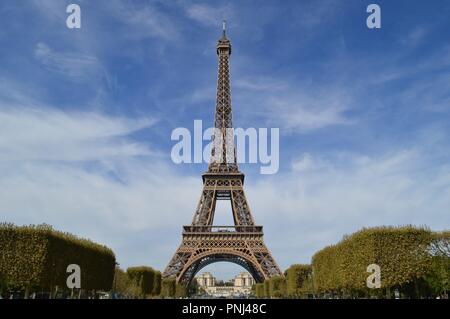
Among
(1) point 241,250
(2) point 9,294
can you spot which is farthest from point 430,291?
(2) point 9,294

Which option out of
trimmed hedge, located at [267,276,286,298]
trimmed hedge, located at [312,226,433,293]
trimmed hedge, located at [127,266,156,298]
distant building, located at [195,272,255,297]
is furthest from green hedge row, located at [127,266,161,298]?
distant building, located at [195,272,255,297]

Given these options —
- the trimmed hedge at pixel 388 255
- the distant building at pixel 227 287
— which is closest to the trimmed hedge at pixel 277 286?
the trimmed hedge at pixel 388 255

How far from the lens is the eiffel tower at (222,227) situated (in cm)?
5644

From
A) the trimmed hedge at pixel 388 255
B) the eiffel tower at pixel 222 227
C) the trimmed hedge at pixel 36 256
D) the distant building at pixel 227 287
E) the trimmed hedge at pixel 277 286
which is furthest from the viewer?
the distant building at pixel 227 287

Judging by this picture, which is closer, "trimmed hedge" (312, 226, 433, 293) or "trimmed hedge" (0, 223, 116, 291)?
"trimmed hedge" (0, 223, 116, 291)

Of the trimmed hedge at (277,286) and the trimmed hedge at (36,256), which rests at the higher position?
the trimmed hedge at (36,256)

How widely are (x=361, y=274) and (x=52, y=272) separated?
21665 millimetres

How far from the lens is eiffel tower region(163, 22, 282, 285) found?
56.4 m

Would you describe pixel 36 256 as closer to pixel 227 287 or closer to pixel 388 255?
pixel 388 255

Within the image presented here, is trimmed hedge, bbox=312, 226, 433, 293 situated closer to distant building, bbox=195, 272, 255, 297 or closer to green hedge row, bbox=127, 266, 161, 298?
green hedge row, bbox=127, 266, 161, 298

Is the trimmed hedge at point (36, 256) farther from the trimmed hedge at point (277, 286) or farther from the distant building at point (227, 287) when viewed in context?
the distant building at point (227, 287)

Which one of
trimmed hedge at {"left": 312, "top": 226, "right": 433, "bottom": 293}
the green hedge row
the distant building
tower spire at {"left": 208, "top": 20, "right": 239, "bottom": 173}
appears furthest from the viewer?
the distant building

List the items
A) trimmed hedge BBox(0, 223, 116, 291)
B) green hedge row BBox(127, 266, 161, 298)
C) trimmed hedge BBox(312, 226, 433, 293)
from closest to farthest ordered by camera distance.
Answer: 1. trimmed hedge BBox(0, 223, 116, 291)
2. trimmed hedge BBox(312, 226, 433, 293)
3. green hedge row BBox(127, 266, 161, 298)

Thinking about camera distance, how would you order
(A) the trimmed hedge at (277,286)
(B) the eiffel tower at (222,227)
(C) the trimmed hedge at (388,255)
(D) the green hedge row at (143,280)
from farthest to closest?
(B) the eiffel tower at (222,227) → (A) the trimmed hedge at (277,286) → (D) the green hedge row at (143,280) → (C) the trimmed hedge at (388,255)
